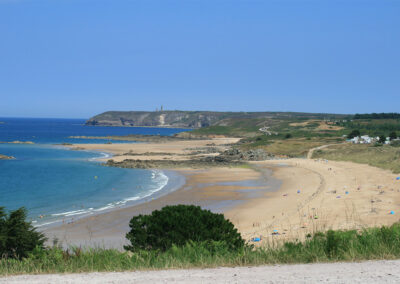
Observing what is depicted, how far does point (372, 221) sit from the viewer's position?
15.4 m

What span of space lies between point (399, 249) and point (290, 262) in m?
1.98

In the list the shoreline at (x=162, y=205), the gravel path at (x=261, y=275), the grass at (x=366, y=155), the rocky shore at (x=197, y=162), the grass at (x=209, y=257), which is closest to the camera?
the gravel path at (x=261, y=275)

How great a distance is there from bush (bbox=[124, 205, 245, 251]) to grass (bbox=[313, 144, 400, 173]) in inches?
975

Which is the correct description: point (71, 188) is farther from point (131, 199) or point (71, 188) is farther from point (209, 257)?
point (209, 257)

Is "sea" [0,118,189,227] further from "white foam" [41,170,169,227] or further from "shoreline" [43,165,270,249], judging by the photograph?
"shoreline" [43,165,270,249]

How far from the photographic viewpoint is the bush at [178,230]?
30.7 ft

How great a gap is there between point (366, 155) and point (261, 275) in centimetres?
4262

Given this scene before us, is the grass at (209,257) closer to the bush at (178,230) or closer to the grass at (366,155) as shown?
the bush at (178,230)

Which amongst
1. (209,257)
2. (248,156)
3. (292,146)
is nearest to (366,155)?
(248,156)

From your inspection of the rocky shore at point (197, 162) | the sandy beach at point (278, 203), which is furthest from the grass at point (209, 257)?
the rocky shore at point (197, 162)

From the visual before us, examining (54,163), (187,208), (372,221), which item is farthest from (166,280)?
(54,163)

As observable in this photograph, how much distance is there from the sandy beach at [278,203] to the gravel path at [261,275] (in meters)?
6.26

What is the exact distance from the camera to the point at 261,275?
629 cm

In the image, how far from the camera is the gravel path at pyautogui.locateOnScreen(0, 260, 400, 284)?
6027 millimetres
